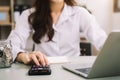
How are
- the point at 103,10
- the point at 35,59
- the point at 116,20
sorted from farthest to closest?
the point at 103,10 → the point at 116,20 → the point at 35,59

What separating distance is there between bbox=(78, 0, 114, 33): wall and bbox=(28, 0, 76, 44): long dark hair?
1.92 m

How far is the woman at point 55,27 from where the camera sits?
1663mm

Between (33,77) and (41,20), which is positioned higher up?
(41,20)

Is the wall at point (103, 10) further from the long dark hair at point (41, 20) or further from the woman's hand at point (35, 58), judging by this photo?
the woman's hand at point (35, 58)

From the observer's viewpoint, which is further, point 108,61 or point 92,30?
point 92,30

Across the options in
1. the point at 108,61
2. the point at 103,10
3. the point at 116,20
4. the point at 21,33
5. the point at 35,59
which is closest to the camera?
the point at 108,61

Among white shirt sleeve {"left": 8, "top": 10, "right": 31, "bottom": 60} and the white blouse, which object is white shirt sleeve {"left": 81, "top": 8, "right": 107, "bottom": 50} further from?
white shirt sleeve {"left": 8, "top": 10, "right": 31, "bottom": 60}

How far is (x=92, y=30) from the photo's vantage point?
5.48 feet

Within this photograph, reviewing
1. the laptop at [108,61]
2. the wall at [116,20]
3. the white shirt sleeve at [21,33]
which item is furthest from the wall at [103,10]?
the laptop at [108,61]

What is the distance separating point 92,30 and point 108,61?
841 mm

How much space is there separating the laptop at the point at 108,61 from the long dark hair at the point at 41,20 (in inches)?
30.6

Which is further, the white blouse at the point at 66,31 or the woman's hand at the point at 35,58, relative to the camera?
the white blouse at the point at 66,31

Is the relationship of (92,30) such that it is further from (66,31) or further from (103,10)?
(103,10)

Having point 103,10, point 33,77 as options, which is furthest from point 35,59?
point 103,10
